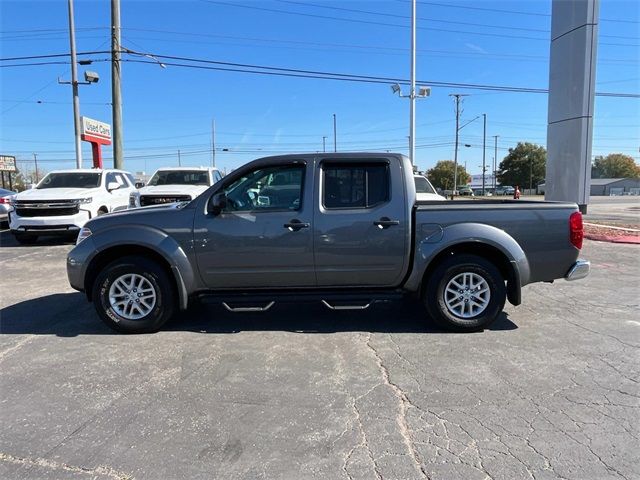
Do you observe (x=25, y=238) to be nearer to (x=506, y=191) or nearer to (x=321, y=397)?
(x=321, y=397)

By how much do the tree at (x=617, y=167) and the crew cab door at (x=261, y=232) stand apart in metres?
138

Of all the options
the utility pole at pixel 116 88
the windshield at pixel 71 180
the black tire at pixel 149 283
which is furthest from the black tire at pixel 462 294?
the utility pole at pixel 116 88

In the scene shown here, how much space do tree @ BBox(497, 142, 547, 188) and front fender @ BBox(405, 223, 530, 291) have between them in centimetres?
10181

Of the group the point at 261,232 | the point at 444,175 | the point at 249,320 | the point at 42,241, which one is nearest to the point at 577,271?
the point at 261,232

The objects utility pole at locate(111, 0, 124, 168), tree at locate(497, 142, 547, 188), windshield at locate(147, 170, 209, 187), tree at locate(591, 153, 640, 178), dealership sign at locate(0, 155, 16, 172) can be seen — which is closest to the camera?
windshield at locate(147, 170, 209, 187)

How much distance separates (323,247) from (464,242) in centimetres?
148

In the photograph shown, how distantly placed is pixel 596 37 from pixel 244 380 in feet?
50.0

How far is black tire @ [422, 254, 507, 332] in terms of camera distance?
5.26m

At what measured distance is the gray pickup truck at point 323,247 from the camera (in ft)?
17.1

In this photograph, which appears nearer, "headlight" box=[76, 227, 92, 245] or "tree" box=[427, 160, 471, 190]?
"headlight" box=[76, 227, 92, 245]

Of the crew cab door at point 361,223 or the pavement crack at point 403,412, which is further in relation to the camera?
the crew cab door at point 361,223

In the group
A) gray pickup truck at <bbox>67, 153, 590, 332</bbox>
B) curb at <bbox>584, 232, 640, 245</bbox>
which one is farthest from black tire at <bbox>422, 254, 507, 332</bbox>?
curb at <bbox>584, 232, 640, 245</bbox>

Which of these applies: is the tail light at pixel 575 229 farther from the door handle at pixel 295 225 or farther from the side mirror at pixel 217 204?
the side mirror at pixel 217 204

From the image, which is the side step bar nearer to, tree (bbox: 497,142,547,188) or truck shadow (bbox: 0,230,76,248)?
truck shadow (bbox: 0,230,76,248)
